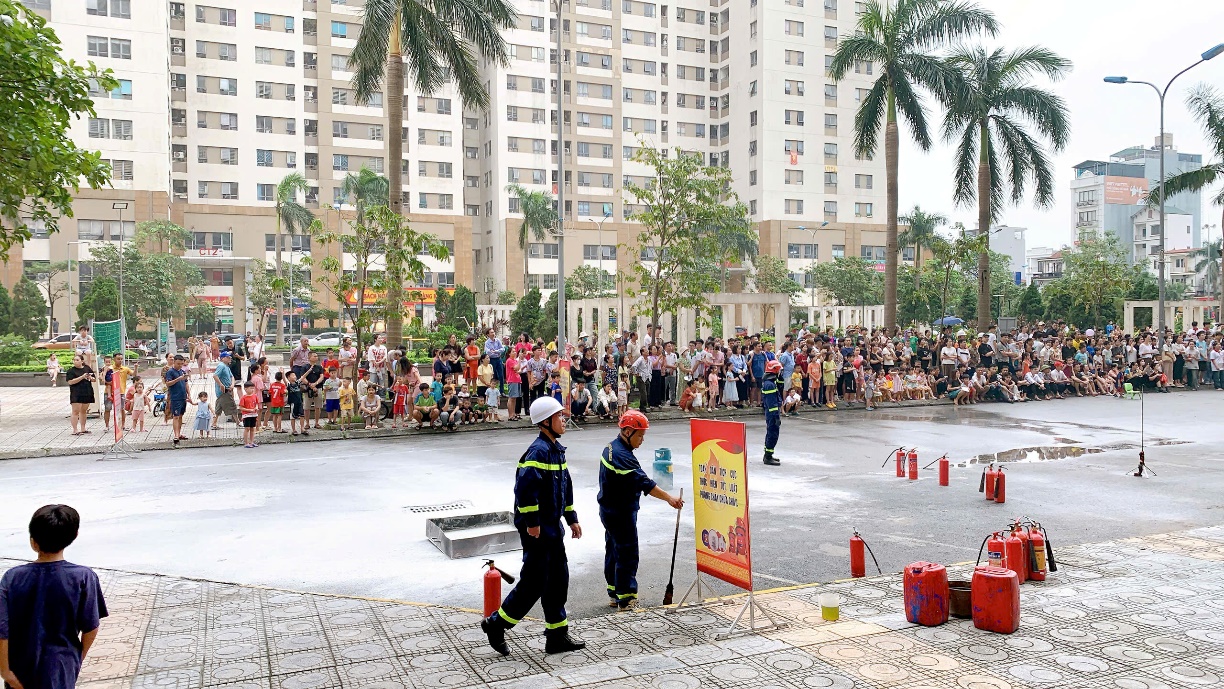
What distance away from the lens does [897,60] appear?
107 feet

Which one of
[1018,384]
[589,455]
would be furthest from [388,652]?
[1018,384]

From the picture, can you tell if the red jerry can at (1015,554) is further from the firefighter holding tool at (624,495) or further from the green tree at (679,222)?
the green tree at (679,222)

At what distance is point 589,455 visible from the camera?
16.1 m

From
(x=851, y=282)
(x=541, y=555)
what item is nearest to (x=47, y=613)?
(x=541, y=555)

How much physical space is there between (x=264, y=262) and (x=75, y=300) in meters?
13.3

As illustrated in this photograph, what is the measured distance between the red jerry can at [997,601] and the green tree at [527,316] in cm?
3765

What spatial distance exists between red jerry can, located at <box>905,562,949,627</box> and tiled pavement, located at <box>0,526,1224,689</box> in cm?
9

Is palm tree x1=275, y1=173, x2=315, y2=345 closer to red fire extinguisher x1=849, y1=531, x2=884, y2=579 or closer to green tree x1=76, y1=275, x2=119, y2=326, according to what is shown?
green tree x1=76, y1=275, x2=119, y2=326

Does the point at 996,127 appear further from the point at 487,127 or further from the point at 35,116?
the point at 487,127

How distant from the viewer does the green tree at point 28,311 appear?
51.0 meters

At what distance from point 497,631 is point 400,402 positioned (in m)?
14.3

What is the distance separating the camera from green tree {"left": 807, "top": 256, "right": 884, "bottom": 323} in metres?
68.9

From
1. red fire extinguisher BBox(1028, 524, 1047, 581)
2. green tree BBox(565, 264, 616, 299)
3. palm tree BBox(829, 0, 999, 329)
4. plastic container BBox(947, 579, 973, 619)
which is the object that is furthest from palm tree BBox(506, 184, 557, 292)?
plastic container BBox(947, 579, 973, 619)

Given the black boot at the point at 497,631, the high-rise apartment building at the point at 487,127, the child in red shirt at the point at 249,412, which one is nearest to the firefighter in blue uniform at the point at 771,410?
the black boot at the point at 497,631
